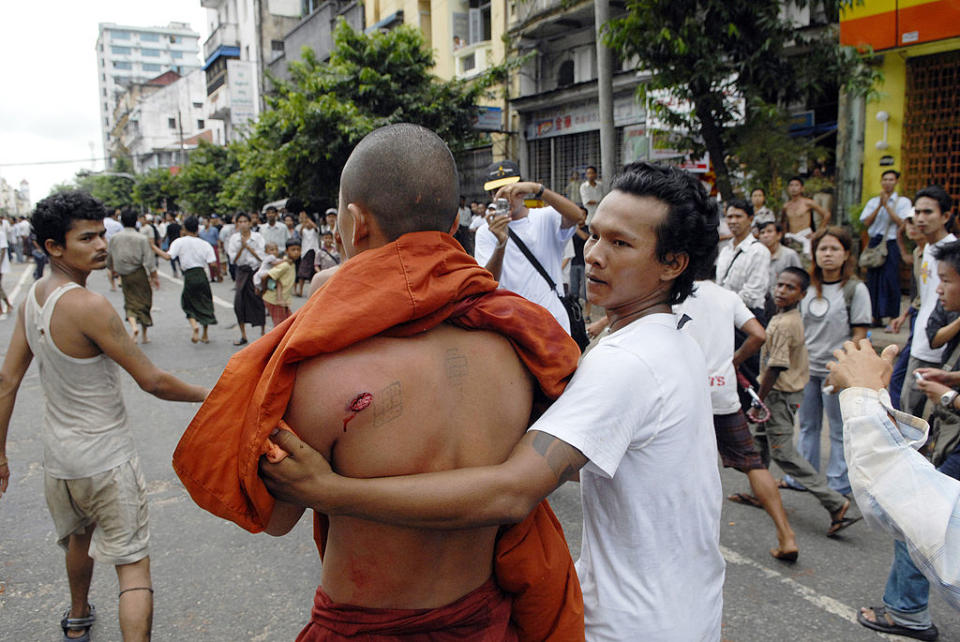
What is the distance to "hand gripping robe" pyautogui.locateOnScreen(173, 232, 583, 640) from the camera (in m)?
1.23

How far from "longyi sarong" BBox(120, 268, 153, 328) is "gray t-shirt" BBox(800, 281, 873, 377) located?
8.23 metres

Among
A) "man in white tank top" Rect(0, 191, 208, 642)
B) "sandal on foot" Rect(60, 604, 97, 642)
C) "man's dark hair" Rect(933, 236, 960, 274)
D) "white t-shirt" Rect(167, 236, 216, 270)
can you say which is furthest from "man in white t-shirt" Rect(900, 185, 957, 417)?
"white t-shirt" Rect(167, 236, 216, 270)

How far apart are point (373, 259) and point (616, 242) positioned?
1.87 feet

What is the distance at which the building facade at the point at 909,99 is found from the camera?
8.95 m

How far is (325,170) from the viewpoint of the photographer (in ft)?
53.9

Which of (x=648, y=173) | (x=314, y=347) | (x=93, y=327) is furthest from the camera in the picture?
(x=93, y=327)

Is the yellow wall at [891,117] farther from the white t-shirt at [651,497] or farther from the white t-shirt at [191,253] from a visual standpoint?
the white t-shirt at [651,497]

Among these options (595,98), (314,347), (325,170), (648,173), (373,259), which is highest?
(595,98)

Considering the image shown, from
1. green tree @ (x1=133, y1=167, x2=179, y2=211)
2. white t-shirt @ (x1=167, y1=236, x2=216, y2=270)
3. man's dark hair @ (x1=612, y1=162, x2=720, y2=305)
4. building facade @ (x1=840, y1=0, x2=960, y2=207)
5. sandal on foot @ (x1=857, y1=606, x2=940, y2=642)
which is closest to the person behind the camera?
man's dark hair @ (x1=612, y1=162, x2=720, y2=305)

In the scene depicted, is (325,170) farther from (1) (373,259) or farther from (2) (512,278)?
(1) (373,259)

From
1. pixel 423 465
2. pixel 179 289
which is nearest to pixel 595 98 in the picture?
pixel 179 289

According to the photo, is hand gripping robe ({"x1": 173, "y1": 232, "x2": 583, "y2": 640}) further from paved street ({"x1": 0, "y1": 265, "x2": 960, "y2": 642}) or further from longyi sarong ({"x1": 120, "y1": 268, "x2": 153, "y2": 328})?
longyi sarong ({"x1": 120, "y1": 268, "x2": 153, "y2": 328})

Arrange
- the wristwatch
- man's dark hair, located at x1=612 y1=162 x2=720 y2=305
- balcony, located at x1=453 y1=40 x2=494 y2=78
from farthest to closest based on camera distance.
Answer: balcony, located at x1=453 y1=40 x2=494 y2=78, the wristwatch, man's dark hair, located at x1=612 y1=162 x2=720 y2=305

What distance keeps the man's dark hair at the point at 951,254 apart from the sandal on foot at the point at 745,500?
70.8 inches
